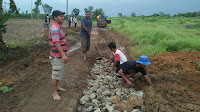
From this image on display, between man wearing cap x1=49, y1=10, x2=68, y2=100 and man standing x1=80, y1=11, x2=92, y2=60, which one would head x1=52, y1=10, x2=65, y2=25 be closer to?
man wearing cap x1=49, y1=10, x2=68, y2=100

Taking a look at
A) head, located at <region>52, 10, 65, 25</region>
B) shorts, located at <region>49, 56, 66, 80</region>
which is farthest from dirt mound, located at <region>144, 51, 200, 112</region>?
Result: head, located at <region>52, 10, 65, 25</region>

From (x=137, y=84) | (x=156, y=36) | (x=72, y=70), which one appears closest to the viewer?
(x=137, y=84)

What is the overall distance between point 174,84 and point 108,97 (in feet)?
5.44

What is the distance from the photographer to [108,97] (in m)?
3.53

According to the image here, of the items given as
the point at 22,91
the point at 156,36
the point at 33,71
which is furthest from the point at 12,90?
the point at 156,36

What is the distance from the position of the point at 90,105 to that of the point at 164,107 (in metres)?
1.46

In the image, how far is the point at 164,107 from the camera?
2.75 meters

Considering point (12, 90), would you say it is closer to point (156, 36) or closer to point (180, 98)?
point (180, 98)

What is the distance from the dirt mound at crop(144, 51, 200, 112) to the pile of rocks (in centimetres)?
28

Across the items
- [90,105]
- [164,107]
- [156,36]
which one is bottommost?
[90,105]

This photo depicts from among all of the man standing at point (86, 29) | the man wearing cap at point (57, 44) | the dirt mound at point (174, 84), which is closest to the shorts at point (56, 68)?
the man wearing cap at point (57, 44)

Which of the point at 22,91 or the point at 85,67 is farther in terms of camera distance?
the point at 85,67

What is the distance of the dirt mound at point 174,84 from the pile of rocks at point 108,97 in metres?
0.28

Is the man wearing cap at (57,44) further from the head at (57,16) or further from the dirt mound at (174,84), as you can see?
the dirt mound at (174,84)
